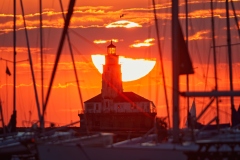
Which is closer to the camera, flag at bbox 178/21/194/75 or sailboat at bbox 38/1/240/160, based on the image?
sailboat at bbox 38/1/240/160

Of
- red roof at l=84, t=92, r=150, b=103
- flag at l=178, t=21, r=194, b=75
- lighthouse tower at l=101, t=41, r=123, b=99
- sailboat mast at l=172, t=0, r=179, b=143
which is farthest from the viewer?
red roof at l=84, t=92, r=150, b=103

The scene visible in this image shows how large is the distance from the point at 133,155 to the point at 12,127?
22.9m

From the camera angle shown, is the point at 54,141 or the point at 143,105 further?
the point at 143,105

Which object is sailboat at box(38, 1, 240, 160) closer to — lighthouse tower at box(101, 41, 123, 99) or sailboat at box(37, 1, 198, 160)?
sailboat at box(37, 1, 198, 160)

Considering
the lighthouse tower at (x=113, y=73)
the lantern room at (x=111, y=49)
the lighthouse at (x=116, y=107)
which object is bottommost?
the lighthouse at (x=116, y=107)

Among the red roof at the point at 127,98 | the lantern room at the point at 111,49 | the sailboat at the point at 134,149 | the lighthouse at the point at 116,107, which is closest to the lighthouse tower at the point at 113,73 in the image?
the lighthouse at the point at 116,107

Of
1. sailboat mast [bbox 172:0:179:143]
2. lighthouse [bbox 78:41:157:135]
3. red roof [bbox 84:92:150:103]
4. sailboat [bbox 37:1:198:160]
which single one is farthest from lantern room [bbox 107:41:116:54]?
sailboat mast [bbox 172:0:179:143]

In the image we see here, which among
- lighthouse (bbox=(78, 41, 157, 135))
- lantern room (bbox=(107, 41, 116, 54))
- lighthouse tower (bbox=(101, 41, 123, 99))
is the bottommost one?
lighthouse (bbox=(78, 41, 157, 135))

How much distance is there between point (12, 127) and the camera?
5112 centimetres

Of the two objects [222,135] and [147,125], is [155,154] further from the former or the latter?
[147,125]

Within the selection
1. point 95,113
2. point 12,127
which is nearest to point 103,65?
point 95,113

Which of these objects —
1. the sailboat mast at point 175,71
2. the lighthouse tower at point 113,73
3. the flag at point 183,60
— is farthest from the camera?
the lighthouse tower at point 113,73

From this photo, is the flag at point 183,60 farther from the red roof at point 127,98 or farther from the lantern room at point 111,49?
the red roof at point 127,98

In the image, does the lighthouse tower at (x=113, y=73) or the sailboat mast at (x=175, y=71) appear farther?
the lighthouse tower at (x=113, y=73)
